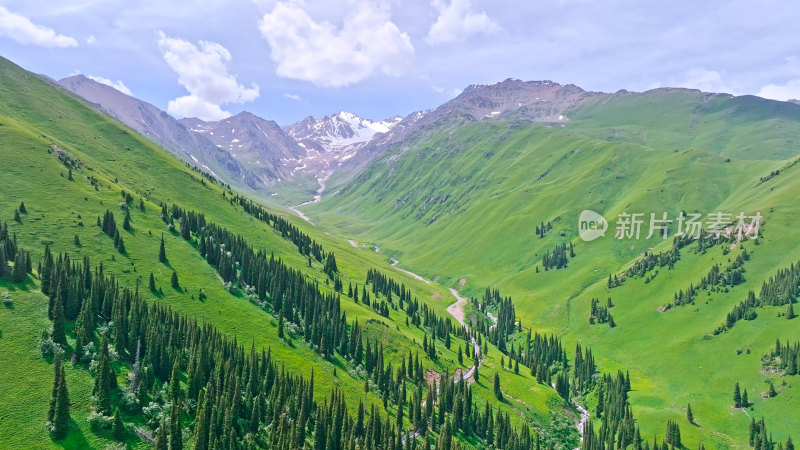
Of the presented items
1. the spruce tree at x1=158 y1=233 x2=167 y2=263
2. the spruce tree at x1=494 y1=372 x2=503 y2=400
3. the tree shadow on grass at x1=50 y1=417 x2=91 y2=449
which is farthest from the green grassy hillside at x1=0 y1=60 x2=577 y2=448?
the spruce tree at x1=494 y1=372 x2=503 y2=400

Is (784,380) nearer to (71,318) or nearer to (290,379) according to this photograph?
(290,379)

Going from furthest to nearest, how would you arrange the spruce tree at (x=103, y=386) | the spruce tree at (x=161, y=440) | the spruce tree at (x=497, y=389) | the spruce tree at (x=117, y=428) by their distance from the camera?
1. the spruce tree at (x=497, y=389)
2. the spruce tree at (x=103, y=386)
3. the spruce tree at (x=117, y=428)
4. the spruce tree at (x=161, y=440)

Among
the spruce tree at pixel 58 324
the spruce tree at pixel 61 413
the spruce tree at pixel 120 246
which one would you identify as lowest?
the spruce tree at pixel 61 413

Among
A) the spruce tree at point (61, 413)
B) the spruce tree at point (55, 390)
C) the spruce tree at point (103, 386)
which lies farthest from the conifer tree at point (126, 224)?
the spruce tree at point (61, 413)

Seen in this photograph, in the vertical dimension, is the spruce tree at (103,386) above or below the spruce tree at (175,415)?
above

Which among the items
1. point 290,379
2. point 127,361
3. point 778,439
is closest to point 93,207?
point 127,361

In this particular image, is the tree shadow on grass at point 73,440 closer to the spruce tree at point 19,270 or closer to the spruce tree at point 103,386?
the spruce tree at point 103,386

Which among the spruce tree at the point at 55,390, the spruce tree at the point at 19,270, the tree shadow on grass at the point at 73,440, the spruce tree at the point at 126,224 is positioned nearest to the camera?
the tree shadow on grass at the point at 73,440

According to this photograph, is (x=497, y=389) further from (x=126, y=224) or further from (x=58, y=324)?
(x=126, y=224)

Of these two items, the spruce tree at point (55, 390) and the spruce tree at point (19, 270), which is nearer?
the spruce tree at point (55, 390)

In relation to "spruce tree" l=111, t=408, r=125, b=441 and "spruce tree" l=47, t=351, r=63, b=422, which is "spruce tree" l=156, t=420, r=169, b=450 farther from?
"spruce tree" l=47, t=351, r=63, b=422

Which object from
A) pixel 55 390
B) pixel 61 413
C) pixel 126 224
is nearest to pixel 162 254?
pixel 126 224
